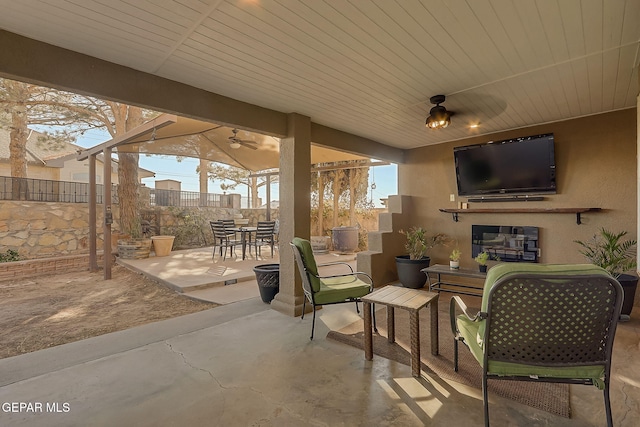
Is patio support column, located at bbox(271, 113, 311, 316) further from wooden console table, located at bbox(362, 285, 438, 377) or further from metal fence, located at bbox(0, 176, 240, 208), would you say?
metal fence, located at bbox(0, 176, 240, 208)

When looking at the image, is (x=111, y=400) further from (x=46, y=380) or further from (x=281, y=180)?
(x=281, y=180)

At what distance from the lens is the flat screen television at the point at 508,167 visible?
4.01 metres

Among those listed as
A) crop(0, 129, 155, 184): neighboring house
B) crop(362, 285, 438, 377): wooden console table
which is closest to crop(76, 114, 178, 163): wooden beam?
crop(362, 285, 438, 377): wooden console table

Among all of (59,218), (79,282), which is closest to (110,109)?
(59,218)

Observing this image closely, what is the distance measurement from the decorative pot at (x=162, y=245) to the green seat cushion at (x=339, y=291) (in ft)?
19.0

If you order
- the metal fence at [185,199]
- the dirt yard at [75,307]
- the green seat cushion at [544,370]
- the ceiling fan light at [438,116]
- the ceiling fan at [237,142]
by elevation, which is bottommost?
the dirt yard at [75,307]

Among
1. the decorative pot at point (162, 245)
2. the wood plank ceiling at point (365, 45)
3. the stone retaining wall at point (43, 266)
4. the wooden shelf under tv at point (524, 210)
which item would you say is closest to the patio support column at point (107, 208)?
the stone retaining wall at point (43, 266)

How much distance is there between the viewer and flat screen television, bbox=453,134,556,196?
4008mm

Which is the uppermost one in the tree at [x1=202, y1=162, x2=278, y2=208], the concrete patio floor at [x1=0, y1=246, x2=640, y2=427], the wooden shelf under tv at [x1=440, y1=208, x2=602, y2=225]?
the tree at [x1=202, y1=162, x2=278, y2=208]

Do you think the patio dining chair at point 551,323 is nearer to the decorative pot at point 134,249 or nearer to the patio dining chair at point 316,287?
the patio dining chair at point 316,287

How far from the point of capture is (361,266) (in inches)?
189

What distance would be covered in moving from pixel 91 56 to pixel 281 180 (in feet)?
6.76

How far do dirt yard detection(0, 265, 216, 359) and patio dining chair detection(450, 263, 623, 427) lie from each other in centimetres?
350

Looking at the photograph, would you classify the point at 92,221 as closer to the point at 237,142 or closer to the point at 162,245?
the point at 162,245
